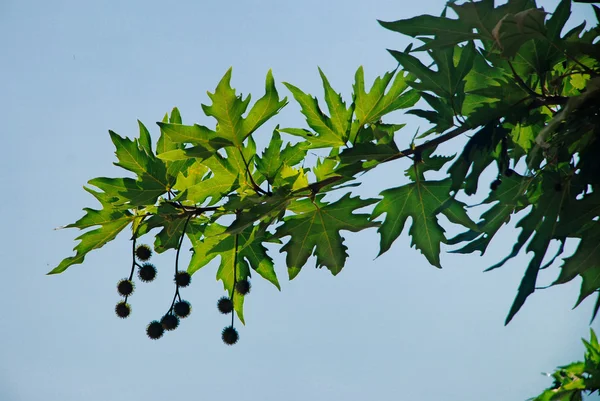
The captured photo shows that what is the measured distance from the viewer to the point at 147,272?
8.34ft

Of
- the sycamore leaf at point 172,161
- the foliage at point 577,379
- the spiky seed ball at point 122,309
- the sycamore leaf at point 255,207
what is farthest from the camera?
the foliage at point 577,379

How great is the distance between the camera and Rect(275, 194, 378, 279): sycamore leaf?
2.13 metres

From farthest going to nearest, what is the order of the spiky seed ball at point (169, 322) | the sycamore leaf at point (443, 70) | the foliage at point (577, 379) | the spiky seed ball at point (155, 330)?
the foliage at point (577, 379)
the spiky seed ball at point (155, 330)
the spiky seed ball at point (169, 322)
the sycamore leaf at point (443, 70)

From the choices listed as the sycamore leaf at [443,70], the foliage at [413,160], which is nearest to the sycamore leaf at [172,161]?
the foliage at [413,160]

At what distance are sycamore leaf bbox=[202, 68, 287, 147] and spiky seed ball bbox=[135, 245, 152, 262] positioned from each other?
29.5 inches

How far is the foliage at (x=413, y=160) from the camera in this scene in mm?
1562

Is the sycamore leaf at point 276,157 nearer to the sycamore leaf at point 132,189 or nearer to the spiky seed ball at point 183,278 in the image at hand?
the sycamore leaf at point 132,189

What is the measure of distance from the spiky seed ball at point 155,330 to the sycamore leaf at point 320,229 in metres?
0.64

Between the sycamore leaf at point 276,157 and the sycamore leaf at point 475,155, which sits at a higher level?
the sycamore leaf at point 276,157

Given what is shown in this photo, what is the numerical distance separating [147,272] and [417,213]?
1.14m

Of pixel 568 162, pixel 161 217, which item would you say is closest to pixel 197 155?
pixel 161 217

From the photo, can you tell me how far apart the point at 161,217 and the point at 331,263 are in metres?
0.61

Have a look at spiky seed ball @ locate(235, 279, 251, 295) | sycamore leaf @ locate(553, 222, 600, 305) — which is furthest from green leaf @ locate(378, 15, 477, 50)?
spiky seed ball @ locate(235, 279, 251, 295)

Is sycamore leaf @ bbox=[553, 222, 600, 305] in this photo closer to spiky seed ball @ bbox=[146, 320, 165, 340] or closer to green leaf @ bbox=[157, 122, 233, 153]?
green leaf @ bbox=[157, 122, 233, 153]
